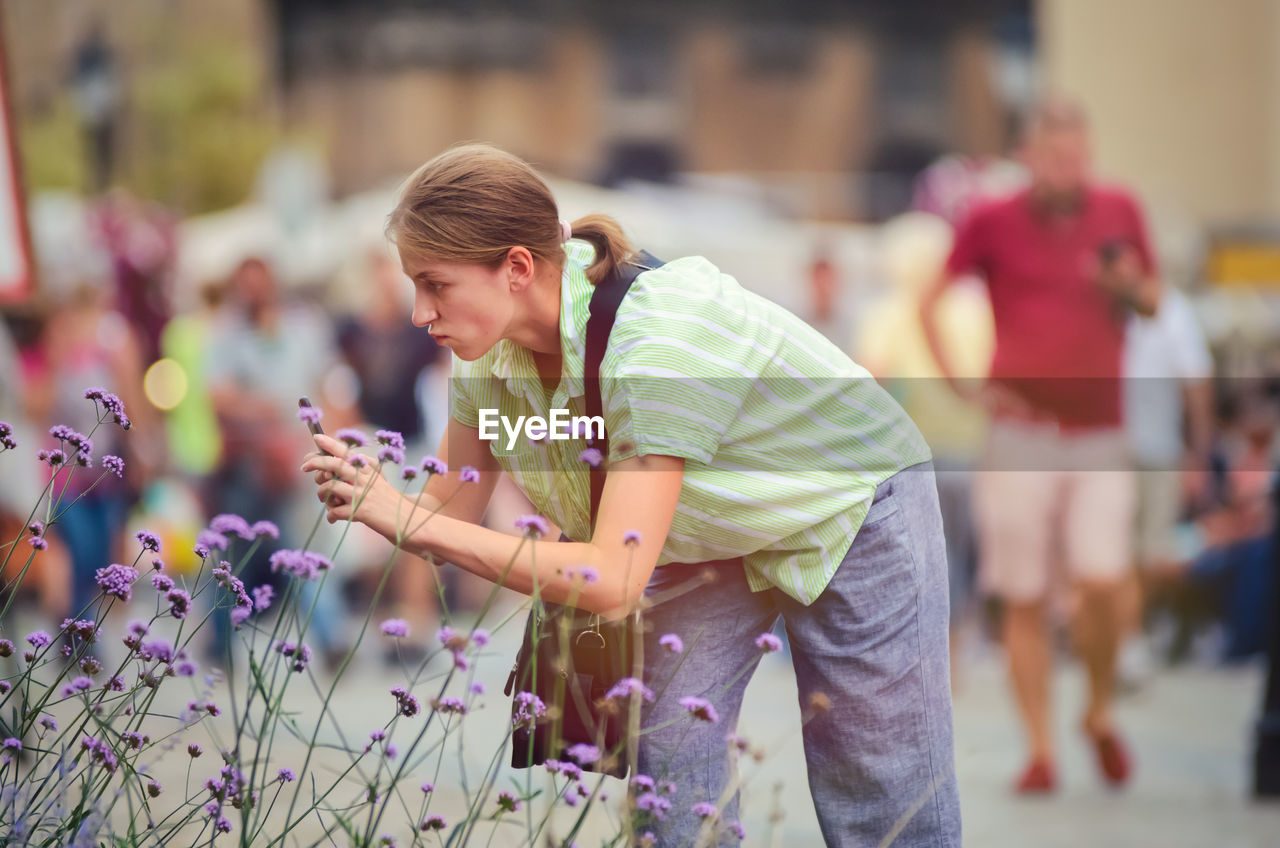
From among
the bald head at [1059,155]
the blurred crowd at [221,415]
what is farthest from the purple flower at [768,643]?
the blurred crowd at [221,415]

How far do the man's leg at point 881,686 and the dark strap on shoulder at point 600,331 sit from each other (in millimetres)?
457

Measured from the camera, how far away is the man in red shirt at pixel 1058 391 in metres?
5.40

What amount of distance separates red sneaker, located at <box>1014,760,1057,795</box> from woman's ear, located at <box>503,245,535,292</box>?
11.6 ft

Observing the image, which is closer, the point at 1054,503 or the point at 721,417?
the point at 721,417

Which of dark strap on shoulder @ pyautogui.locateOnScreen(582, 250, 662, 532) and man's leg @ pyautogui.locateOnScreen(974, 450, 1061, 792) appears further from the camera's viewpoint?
man's leg @ pyautogui.locateOnScreen(974, 450, 1061, 792)

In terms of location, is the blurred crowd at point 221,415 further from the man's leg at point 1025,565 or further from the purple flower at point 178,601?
the purple flower at point 178,601

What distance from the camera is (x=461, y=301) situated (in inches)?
88.2

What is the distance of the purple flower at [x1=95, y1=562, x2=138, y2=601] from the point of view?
2084mm

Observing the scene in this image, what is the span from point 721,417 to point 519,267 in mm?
351

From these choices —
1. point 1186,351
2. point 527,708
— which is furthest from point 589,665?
point 1186,351

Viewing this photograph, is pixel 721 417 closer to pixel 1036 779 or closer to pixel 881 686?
pixel 881 686

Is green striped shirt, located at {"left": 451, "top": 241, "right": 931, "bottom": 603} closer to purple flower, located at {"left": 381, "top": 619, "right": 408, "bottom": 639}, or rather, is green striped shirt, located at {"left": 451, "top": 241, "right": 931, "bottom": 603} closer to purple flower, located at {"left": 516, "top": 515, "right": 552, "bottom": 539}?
purple flower, located at {"left": 516, "top": 515, "right": 552, "bottom": 539}

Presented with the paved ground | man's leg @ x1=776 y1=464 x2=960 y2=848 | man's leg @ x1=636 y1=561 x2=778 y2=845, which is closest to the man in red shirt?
the paved ground

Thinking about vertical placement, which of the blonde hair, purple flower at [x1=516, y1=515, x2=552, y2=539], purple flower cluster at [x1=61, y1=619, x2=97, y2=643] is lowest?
purple flower cluster at [x1=61, y1=619, x2=97, y2=643]
